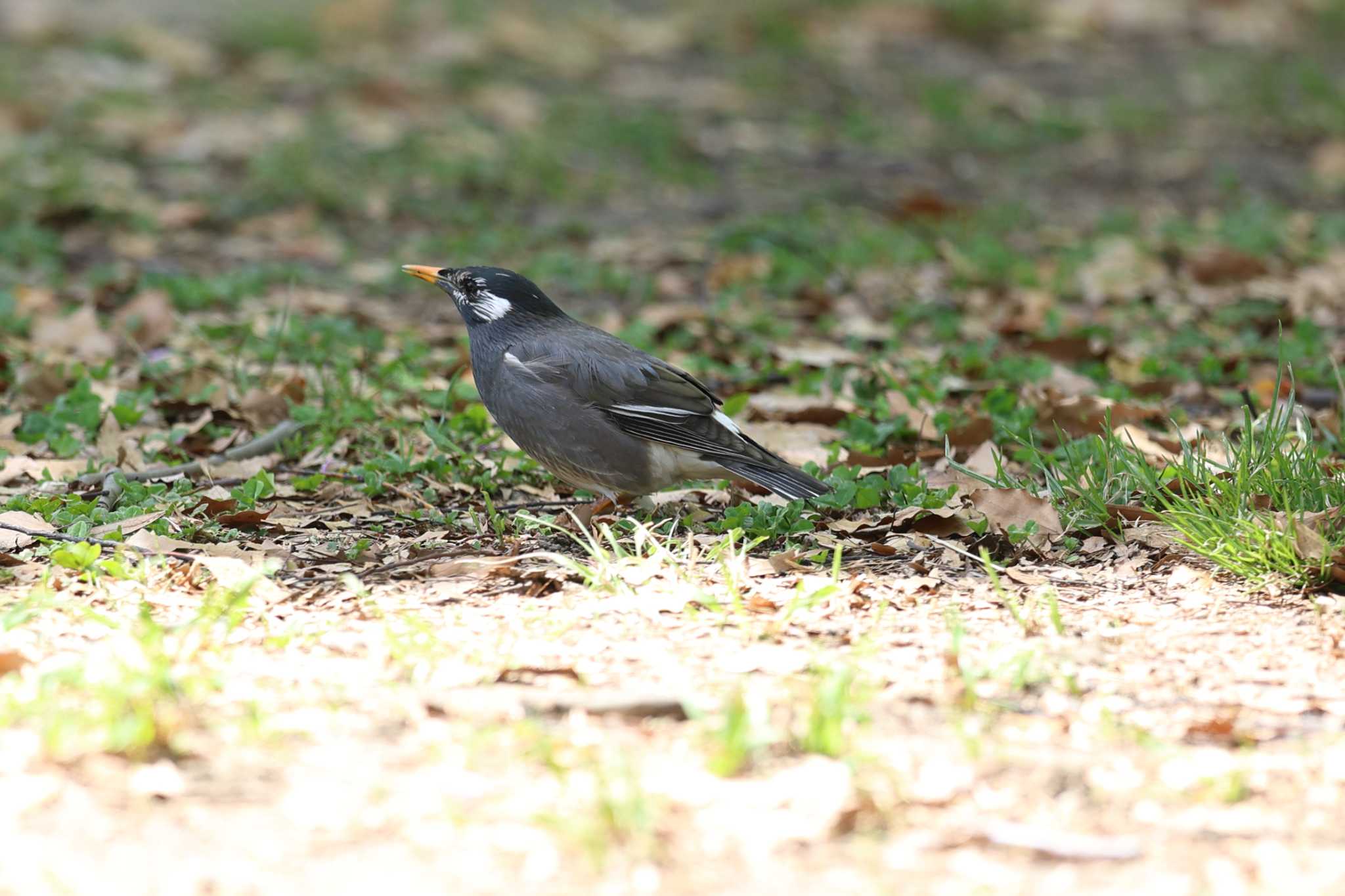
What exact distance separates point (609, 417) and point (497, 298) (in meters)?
0.76

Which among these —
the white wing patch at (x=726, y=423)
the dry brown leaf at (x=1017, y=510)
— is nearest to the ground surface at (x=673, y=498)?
the dry brown leaf at (x=1017, y=510)

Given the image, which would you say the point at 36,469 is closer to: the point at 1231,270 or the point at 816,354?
the point at 816,354

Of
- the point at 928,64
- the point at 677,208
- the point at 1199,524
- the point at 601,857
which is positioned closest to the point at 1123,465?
the point at 1199,524

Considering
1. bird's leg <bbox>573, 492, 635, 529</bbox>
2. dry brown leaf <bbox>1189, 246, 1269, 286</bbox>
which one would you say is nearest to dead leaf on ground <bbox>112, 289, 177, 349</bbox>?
bird's leg <bbox>573, 492, 635, 529</bbox>

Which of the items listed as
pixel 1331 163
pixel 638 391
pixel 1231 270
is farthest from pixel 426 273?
pixel 1331 163

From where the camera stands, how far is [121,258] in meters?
8.16

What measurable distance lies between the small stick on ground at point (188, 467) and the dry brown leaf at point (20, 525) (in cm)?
34

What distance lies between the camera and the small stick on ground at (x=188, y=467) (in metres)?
5.01

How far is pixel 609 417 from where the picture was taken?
5.09 metres

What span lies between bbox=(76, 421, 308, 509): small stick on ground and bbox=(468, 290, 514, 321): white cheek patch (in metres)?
0.76

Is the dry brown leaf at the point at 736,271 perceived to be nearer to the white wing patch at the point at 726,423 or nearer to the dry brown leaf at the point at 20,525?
the white wing patch at the point at 726,423

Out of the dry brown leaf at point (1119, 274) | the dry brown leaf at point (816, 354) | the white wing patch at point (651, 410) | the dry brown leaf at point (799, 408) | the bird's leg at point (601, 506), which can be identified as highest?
the dry brown leaf at point (1119, 274)

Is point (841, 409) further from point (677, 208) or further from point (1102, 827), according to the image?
point (677, 208)

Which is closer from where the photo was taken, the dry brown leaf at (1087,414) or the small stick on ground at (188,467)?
the small stick on ground at (188,467)
